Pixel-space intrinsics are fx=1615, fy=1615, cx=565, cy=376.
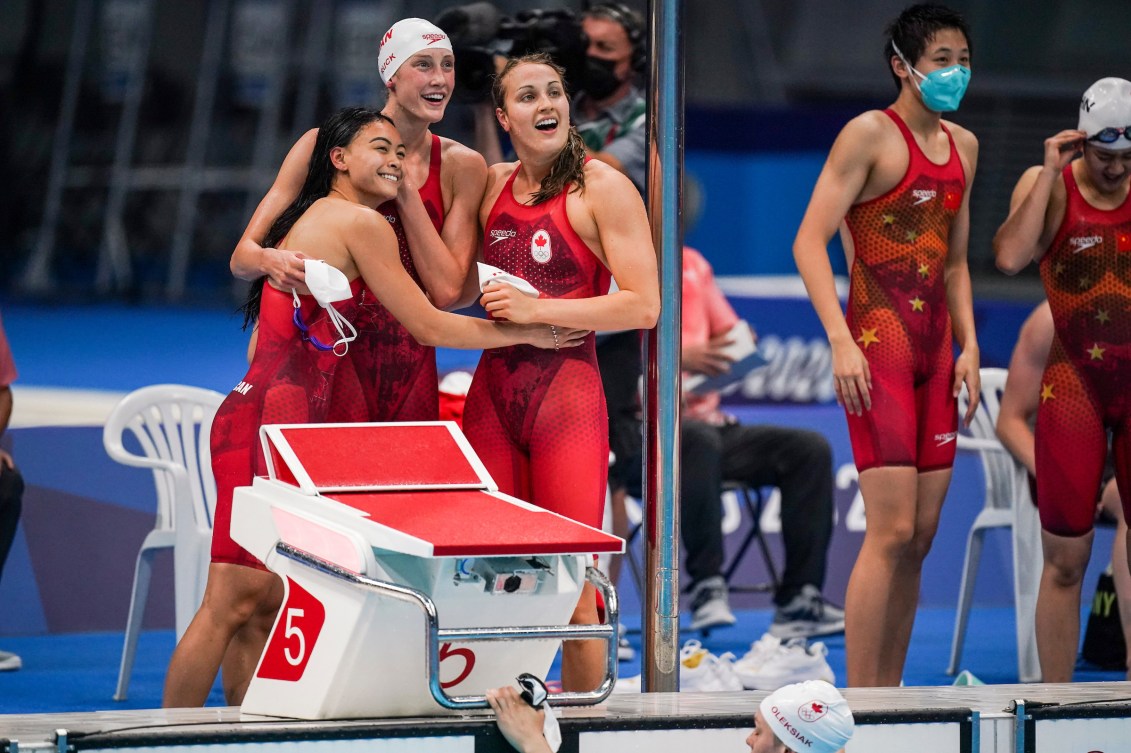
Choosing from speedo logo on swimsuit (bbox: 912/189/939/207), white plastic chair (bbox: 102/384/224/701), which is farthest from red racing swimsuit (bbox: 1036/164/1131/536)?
white plastic chair (bbox: 102/384/224/701)

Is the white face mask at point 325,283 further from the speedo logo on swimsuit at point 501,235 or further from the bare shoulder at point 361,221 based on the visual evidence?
the speedo logo on swimsuit at point 501,235

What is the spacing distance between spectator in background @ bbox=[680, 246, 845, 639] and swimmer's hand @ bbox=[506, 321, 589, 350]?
2.33 meters

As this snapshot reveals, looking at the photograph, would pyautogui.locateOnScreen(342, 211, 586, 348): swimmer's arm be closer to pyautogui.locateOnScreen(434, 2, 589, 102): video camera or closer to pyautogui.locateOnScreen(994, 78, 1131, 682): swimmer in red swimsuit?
pyautogui.locateOnScreen(434, 2, 589, 102): video camera

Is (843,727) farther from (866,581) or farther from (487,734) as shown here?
(866,581)

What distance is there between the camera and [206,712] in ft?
10.5

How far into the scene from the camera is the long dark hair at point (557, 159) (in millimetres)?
3826

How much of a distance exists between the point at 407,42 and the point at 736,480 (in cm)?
295

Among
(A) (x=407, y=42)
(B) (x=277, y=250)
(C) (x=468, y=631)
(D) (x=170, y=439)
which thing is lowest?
(C) (x=468, y=631)

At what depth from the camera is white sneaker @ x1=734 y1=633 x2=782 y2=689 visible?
16.9ft

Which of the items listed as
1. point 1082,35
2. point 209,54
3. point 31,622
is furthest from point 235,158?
point 31,622

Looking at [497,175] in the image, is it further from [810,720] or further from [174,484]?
[174,484]

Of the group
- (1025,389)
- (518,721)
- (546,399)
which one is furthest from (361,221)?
(1025,389)

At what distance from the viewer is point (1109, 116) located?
14.0 ft

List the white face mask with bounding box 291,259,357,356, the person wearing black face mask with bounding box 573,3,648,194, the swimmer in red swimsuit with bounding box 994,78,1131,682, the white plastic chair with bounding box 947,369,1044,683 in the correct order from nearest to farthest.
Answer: the white face mask with bounding box 291,259,357,356, the swimmer in red swimsuit with bounding box 994,78,1131,682, the white plastic chair with bounding box 947,369,1044,683, the person wearing black face mask with bounding box 573,3,648,194
